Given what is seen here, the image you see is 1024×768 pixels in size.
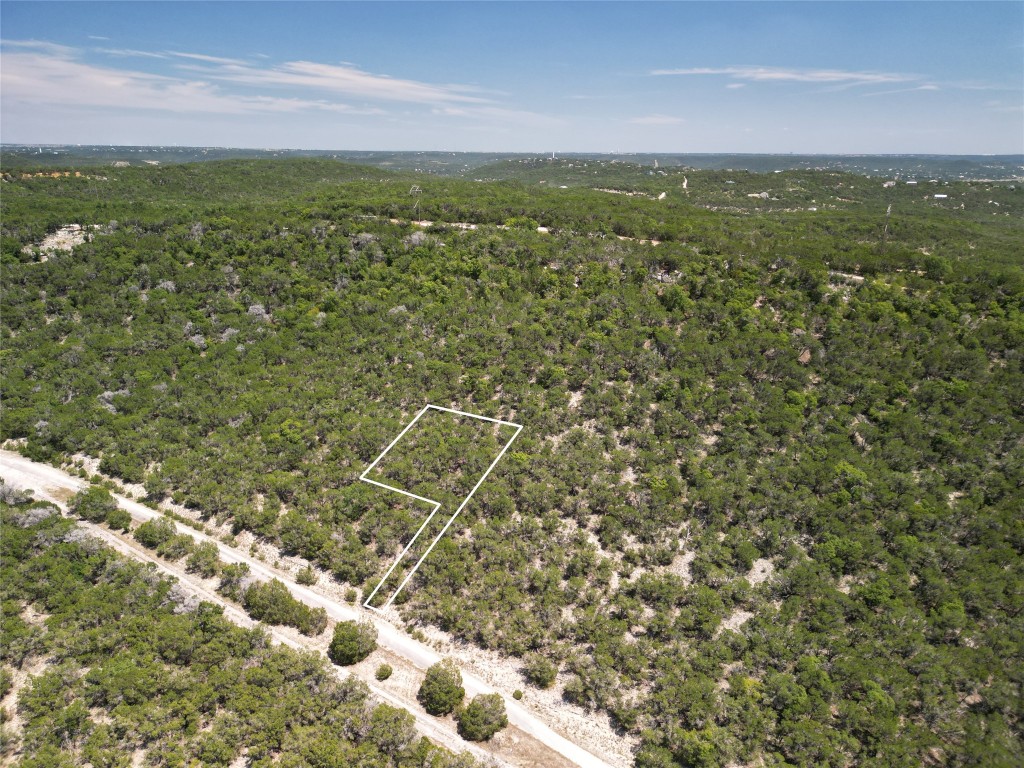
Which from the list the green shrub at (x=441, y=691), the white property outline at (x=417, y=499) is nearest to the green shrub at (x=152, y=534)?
the white property outline at (x=417, y=499)

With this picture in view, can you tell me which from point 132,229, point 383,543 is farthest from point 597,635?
point 132,229

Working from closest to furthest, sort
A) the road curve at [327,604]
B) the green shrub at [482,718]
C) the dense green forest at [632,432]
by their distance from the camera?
1. the green shrub at [482,718]
2. the road curve at [327,604]
3. the dense green forest at [632,432]

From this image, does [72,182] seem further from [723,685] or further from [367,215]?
[723,685]

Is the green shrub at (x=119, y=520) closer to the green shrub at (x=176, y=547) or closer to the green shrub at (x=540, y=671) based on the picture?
the green shrub at (x=176, y=547)

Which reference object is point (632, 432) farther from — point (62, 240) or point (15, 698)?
point (62, 240)

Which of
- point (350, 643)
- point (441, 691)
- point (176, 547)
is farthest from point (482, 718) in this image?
point (176, 547)
